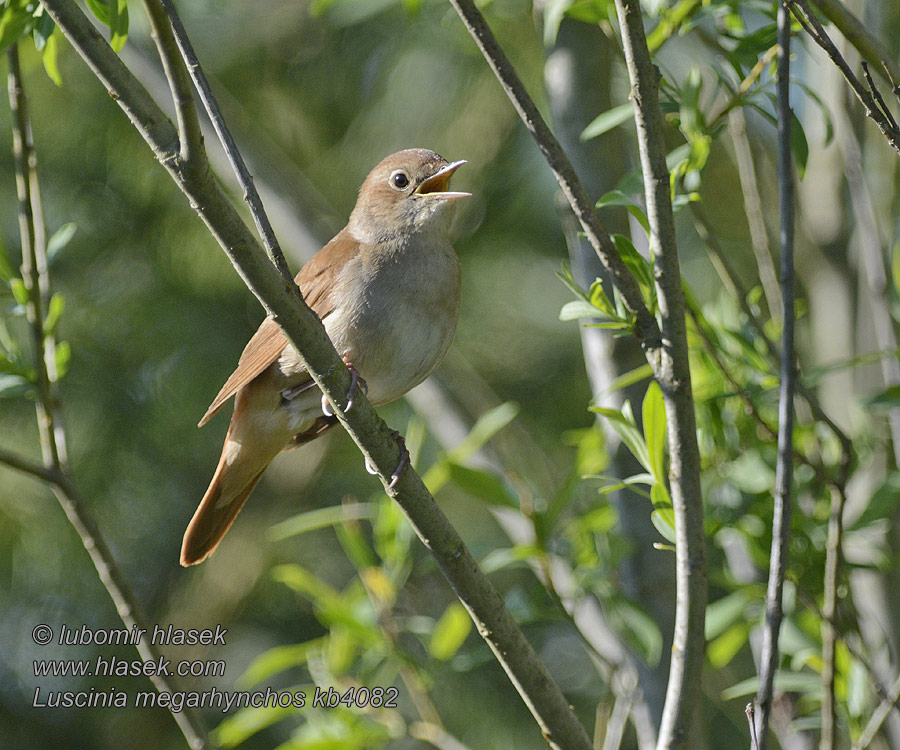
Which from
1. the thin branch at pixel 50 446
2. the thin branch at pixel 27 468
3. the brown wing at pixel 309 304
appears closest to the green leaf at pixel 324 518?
the brown wing at pixel 309 304

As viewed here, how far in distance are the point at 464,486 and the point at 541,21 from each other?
1.77m

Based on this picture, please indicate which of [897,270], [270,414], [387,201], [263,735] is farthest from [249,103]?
[897,270]

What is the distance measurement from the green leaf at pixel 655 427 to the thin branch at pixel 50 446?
4.37 feet

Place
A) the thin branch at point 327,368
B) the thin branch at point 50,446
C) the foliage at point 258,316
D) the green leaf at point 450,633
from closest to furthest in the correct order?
the thin branch at point 327,368, the thin branch at point 50,446, the green leaf at point 450,633, the foliage at point 258,316

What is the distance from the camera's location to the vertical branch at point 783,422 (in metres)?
2.23

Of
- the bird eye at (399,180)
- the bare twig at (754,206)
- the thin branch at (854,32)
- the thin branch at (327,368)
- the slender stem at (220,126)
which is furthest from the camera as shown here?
the bird eye at (399,180)

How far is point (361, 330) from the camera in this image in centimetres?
318

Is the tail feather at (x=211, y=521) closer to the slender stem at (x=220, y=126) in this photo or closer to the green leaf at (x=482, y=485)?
the green leaf at (x=482, y=485)

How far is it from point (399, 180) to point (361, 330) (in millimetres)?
851

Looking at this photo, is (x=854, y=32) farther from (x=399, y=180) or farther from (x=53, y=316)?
(x=53, y=316)

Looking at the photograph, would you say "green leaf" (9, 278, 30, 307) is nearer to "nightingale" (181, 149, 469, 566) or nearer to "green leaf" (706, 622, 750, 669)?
"nightingale" (181, 149, 469, 566)

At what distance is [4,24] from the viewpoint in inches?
91.7

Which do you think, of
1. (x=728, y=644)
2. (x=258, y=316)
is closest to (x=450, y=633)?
(x=728, y=644)

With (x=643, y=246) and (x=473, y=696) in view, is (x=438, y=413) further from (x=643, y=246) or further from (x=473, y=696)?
(x=473, y=696)
